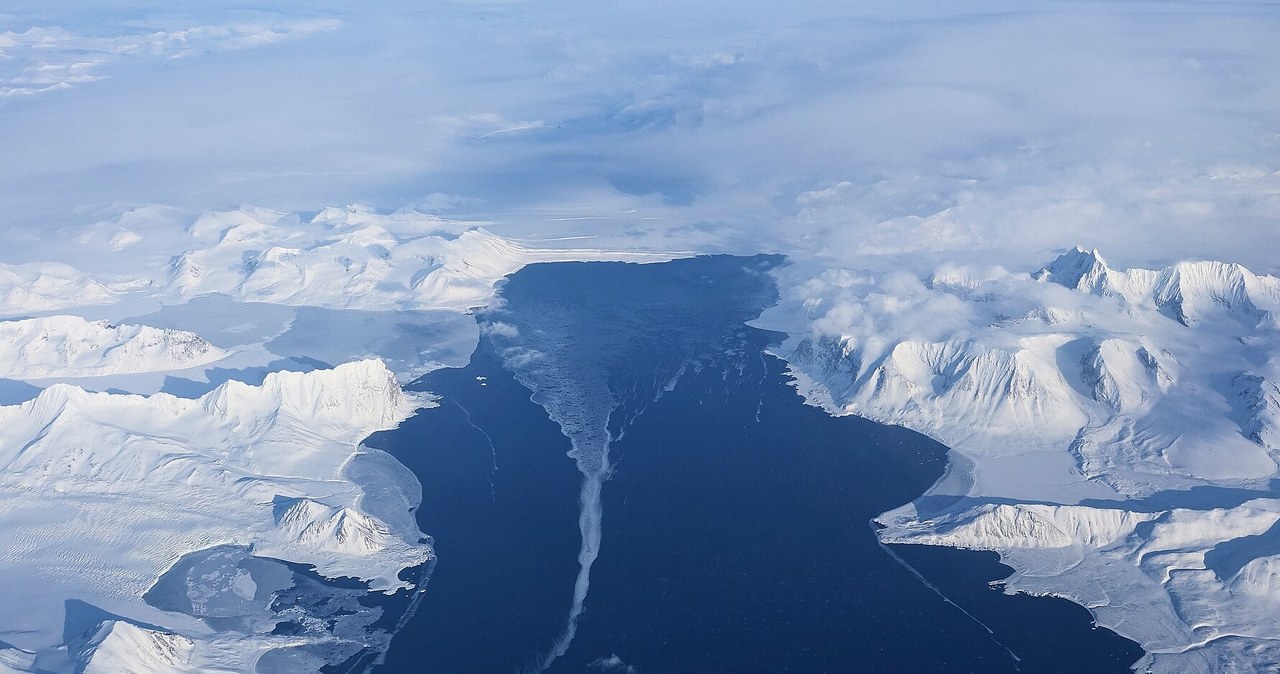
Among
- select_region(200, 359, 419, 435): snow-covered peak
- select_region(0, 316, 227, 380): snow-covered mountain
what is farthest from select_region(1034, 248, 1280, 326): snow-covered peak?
select_region(0, 316, 227, 380): snow-covered mountain

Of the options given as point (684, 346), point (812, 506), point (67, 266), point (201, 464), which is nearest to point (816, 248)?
point (684, 346)

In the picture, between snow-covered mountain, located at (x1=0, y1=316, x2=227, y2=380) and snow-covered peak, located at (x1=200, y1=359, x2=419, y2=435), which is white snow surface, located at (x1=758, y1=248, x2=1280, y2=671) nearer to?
snow-covered peak, located at (x1=200, y1=359, x2=419, y2=435)

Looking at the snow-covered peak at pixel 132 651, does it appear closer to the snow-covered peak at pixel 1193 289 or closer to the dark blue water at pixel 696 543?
the dark blue water at pixel 696 543

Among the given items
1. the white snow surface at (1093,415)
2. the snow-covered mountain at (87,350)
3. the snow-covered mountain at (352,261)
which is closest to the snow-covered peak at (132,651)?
the white snow surface at (1093,415)

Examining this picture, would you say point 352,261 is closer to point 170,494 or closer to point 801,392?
point 170,494

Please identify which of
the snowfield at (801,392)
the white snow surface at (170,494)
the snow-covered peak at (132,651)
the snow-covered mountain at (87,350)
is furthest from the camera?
the snow-covered mountain at (87,350)

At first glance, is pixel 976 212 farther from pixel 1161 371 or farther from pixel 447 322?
pixel 447 322
